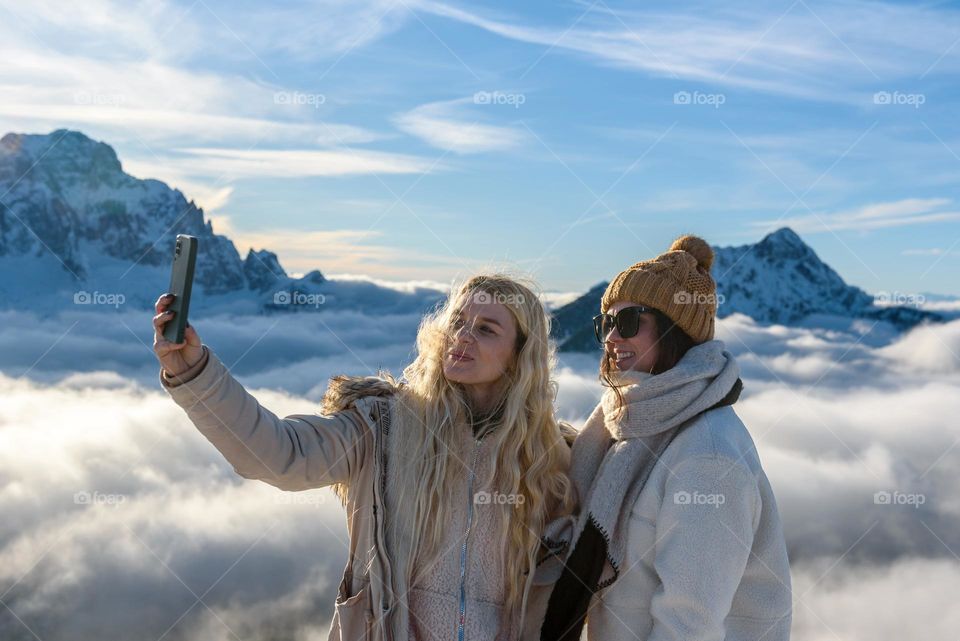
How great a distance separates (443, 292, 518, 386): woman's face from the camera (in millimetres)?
4254

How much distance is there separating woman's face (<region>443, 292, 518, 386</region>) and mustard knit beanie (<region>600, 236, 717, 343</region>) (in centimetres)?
60

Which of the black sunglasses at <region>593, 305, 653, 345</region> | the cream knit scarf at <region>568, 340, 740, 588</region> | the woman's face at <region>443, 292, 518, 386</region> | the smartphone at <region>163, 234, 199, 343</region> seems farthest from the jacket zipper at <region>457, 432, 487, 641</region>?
the smartphone at <region>163, 234, 199, 343</region>

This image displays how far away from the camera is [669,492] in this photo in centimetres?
367

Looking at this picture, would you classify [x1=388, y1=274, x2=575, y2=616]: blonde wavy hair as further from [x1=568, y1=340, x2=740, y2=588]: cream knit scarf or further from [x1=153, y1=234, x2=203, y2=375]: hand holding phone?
[x1=153, y1=234, x2=203, y2=375]: hand holding phone

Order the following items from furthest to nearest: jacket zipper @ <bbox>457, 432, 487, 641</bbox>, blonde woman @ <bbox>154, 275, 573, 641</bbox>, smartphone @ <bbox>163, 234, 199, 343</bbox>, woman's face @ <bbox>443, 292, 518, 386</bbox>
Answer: woman's face @ <bbox>443, 292, 518, 386</bbox>
jacket zipper @ <bbox>457, 432, 487, 641</bbox>
blonde woman @ <bbox>154, 275, 573, 641</bbox>
smartphone @ <bbox>163, 234, 199, 343</bbox>

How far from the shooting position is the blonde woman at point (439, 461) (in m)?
3.80

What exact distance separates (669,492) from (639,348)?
2.64 ft

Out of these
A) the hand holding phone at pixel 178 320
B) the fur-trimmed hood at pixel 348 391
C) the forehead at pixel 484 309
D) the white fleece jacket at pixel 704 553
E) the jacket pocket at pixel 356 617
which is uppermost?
the forehead at pixel 484 309

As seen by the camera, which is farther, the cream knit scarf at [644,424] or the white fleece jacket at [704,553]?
the cream knit scarf at [644,424]

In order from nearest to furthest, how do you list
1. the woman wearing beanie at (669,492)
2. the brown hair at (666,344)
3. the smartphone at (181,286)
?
the smartphone at (181,286)
the woman wearing beanie at (669,492)
the brown hair at (666,344)

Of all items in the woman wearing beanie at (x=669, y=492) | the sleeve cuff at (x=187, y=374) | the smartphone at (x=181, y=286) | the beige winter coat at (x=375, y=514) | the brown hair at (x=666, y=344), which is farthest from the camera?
the brown hair at (x=666, y=344)

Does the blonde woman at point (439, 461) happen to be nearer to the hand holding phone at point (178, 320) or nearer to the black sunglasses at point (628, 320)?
the hand holding phone at point (178, 320)

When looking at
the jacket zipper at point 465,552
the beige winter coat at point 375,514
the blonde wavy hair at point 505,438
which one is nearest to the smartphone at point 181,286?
the beige winter coat at point 375,514

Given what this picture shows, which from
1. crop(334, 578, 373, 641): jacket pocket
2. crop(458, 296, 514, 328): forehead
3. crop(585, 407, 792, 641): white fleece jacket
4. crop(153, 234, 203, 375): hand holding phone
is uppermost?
crop(458, 296, 514, 328): forehead
